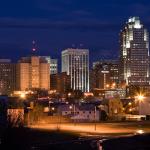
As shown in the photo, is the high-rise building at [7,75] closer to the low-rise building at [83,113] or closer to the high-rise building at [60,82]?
the high-rise building at [60,82]

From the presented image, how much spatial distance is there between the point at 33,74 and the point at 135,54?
3160 cm

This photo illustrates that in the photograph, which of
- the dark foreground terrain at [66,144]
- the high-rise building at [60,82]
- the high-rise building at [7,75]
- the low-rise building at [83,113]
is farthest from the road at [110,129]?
the high-rise building at [7,75]

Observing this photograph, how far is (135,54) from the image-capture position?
591 feet

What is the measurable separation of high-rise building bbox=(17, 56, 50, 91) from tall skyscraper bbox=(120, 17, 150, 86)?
23.8m

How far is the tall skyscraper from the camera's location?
176m

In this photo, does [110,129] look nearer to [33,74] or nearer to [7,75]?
[33,74]

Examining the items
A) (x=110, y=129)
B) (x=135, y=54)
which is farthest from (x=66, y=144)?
(x=135, y=54)

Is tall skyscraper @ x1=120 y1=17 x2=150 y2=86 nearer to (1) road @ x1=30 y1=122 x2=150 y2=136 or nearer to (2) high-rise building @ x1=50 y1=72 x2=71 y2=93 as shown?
(2) high-rise building @ x1=50 y1=72 x2=71 y2=93

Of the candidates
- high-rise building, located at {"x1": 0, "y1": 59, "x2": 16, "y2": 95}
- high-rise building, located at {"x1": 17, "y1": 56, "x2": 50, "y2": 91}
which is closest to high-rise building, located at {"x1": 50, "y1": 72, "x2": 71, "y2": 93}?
high-rise building, located at {"x1": 17, "y1": 56, "x2": 50, "y2": 91}

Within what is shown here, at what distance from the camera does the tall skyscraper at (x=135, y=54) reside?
176375mm

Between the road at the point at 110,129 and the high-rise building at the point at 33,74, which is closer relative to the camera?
the road at the point at 110,129

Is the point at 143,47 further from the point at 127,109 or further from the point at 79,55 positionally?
the point at 127,109

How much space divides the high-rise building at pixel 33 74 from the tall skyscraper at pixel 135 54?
23758 millimetres

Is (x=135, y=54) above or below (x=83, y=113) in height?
above
